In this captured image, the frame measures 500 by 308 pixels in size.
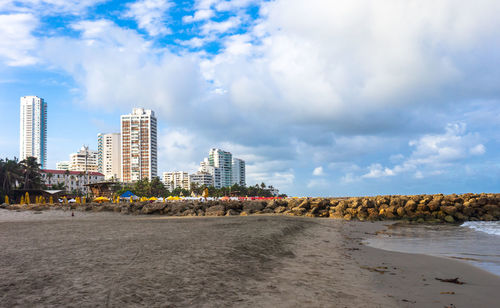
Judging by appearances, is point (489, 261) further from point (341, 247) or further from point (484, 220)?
point (484, 220)

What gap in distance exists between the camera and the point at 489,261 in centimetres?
881

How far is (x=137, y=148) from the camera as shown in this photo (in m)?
190

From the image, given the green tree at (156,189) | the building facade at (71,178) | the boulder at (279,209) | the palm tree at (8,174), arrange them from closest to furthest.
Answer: the boulder at (279,209), the palm tree at (8,174), the green tree at (156,189), the building facade at (71,178)

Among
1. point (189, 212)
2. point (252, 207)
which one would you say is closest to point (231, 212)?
point (252, 207)

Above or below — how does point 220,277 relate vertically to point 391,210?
→ above

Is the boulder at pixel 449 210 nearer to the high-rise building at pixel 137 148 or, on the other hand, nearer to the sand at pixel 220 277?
the sand at pixel 220 277

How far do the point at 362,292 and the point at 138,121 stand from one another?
20398 centimetres

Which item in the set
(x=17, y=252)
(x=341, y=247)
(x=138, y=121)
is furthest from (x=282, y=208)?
(x=138, y=121)

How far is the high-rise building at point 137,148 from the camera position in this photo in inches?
7466

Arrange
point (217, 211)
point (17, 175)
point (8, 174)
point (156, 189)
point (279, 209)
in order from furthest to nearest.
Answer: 1. point (156, 189)
2. point (17, 175)
3. point (8, 174)
4. point (279, 209)
5. point (217, 211)

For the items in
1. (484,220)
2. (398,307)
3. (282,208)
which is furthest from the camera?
(282,208)

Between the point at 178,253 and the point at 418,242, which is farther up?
the point at 178,253

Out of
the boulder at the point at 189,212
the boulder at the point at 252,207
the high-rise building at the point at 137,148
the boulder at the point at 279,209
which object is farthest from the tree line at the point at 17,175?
the high-rise building at the point at 137,148

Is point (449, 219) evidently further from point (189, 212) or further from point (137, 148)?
point (137, 148)
